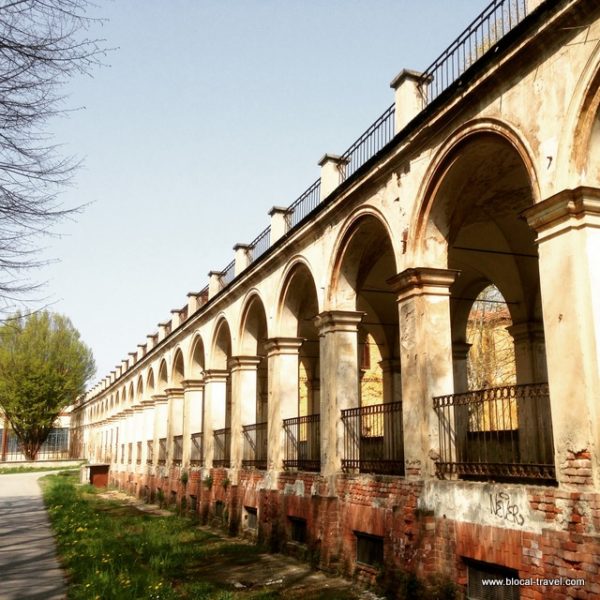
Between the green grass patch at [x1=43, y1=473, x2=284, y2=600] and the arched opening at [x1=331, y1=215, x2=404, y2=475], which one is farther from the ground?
the arched opening at [x1=331, y1=215, x2=404, y2=475]

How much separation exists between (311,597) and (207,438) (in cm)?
1014

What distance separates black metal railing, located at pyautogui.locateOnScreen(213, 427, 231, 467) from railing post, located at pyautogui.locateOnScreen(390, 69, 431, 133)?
34.5 feet

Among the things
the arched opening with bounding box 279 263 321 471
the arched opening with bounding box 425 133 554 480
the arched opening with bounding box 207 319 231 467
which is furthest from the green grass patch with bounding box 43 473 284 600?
the arched opening with bounding box 425 133 554 480

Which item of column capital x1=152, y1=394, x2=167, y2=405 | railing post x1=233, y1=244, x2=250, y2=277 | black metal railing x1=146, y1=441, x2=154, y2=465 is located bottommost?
black metal railing x1=146, y1=441, x2=154, y2=465

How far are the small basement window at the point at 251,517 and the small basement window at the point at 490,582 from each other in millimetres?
7621

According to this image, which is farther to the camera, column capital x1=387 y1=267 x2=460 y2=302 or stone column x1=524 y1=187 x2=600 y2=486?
column capital x1=387 y1=267 x2=460 y2=302

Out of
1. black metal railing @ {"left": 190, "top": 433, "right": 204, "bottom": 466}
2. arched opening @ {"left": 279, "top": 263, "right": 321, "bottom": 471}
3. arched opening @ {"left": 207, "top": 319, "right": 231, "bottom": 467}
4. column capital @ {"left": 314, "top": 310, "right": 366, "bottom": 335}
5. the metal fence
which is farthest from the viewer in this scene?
the metal fence

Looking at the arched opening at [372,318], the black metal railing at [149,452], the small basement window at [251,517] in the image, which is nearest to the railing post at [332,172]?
the arched opening at [372,318]

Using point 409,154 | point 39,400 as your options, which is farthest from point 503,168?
point 39,400

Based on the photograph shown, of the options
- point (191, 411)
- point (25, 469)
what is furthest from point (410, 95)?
point (25, 469)

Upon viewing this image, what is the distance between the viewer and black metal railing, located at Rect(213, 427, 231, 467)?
17.8 m

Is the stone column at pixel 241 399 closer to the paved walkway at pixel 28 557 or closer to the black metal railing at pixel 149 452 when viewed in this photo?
the paved walkway at pixel 28 557

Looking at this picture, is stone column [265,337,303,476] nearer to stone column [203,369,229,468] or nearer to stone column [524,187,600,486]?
stone column [203,369,229,468]

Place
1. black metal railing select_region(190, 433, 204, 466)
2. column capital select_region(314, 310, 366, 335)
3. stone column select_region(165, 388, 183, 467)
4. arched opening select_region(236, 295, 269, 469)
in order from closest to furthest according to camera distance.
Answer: column capital select_region(314, 310, 366, 335), arched opening select_region(236, 295, 269, 469), black metal railing select_region(190, 433, 204, 466), stone column select_region(165, 388, 183, 467)
